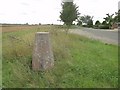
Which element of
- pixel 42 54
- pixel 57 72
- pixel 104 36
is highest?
pixel 42 54

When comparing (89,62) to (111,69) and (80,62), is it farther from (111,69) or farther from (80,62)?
(111,69)

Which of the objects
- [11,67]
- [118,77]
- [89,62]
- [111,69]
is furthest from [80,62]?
[11,67]

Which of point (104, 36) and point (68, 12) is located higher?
point (68, 12)

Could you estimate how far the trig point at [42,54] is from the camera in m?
6.98

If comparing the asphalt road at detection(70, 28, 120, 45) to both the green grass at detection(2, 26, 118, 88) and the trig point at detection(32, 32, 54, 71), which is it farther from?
the trig point at detection(32, 32, 54, 71)

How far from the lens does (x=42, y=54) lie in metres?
7.00

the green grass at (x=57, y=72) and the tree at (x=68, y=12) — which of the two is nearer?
the green grass at (x=57, y=72)

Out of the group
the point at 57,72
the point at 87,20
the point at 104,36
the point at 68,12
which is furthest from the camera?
the point at 87,20

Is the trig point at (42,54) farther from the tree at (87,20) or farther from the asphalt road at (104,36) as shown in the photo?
the tree at (87,20)

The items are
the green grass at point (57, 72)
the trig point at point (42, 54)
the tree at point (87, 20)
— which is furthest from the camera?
the tree at point (87, 20)

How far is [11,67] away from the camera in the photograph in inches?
276

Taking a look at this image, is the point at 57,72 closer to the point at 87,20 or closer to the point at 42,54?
the point at 42,54

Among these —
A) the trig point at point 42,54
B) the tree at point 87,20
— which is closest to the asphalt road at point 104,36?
the trig point at point 42,54

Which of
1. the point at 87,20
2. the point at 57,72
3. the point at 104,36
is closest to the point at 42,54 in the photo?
the point at 57,72
